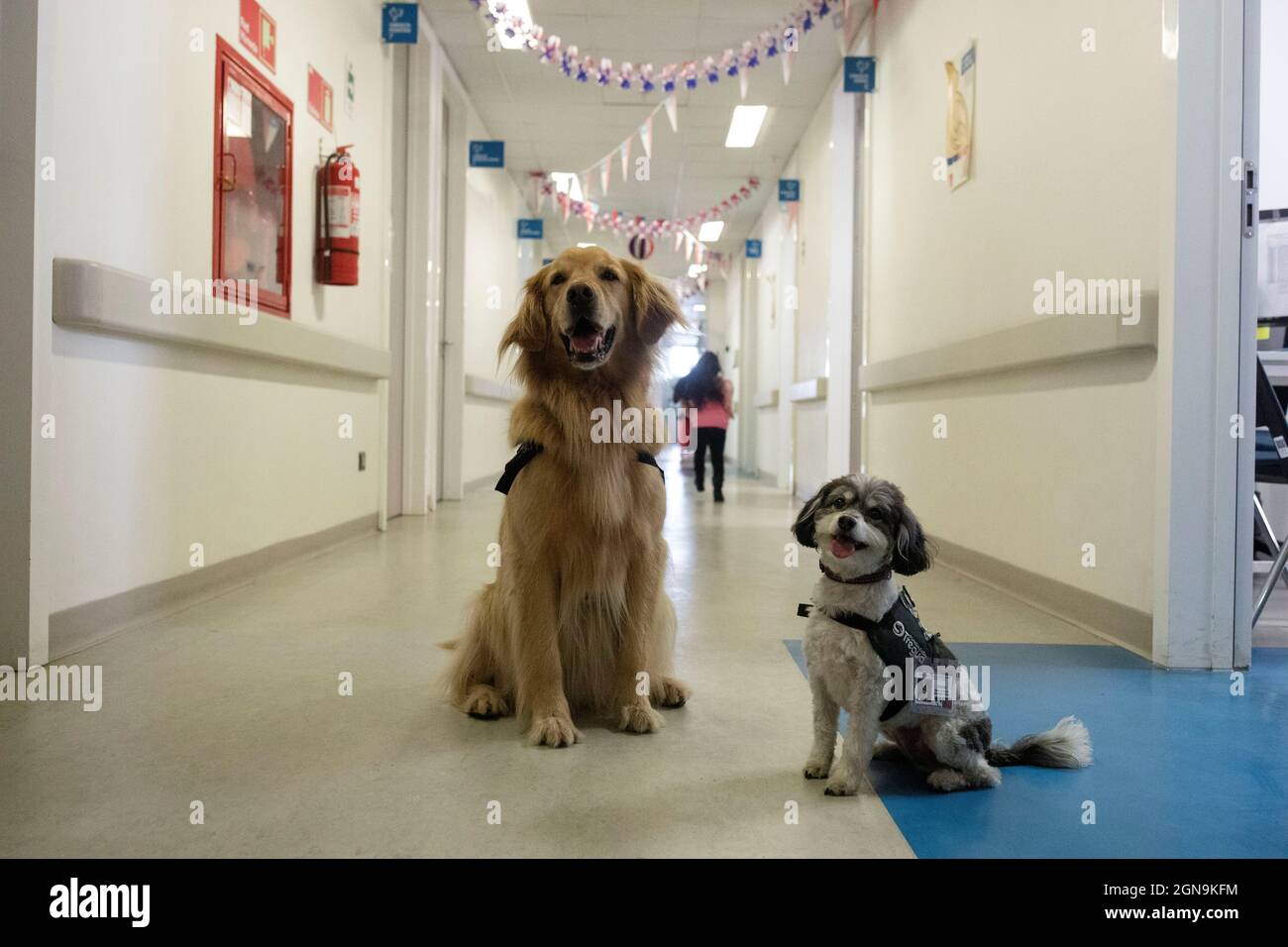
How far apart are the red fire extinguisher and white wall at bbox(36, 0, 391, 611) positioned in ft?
0.32

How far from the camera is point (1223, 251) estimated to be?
275 cm

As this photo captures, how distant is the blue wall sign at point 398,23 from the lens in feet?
19.7

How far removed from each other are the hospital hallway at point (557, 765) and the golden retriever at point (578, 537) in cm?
11

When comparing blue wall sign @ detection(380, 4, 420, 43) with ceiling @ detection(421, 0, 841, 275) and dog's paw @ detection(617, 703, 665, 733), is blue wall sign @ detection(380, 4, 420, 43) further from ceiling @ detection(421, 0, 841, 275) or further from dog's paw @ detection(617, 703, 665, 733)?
dog's paw @ detection(617, 703, 665, 733)

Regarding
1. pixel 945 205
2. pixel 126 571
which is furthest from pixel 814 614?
pixel 945 205

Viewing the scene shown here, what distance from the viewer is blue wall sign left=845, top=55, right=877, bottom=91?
656 centimetres

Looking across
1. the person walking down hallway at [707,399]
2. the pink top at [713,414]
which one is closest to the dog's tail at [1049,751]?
the person walking down hallway at [707,399]

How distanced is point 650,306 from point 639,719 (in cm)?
100

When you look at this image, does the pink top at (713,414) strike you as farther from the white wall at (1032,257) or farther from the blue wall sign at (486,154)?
the white wall at (1032,257)

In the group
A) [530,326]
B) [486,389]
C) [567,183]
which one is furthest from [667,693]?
[567,183]

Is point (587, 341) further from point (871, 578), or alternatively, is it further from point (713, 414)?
point (713, 414)

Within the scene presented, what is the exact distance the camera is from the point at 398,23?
6.04 m

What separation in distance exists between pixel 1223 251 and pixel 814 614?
73.3 inches
